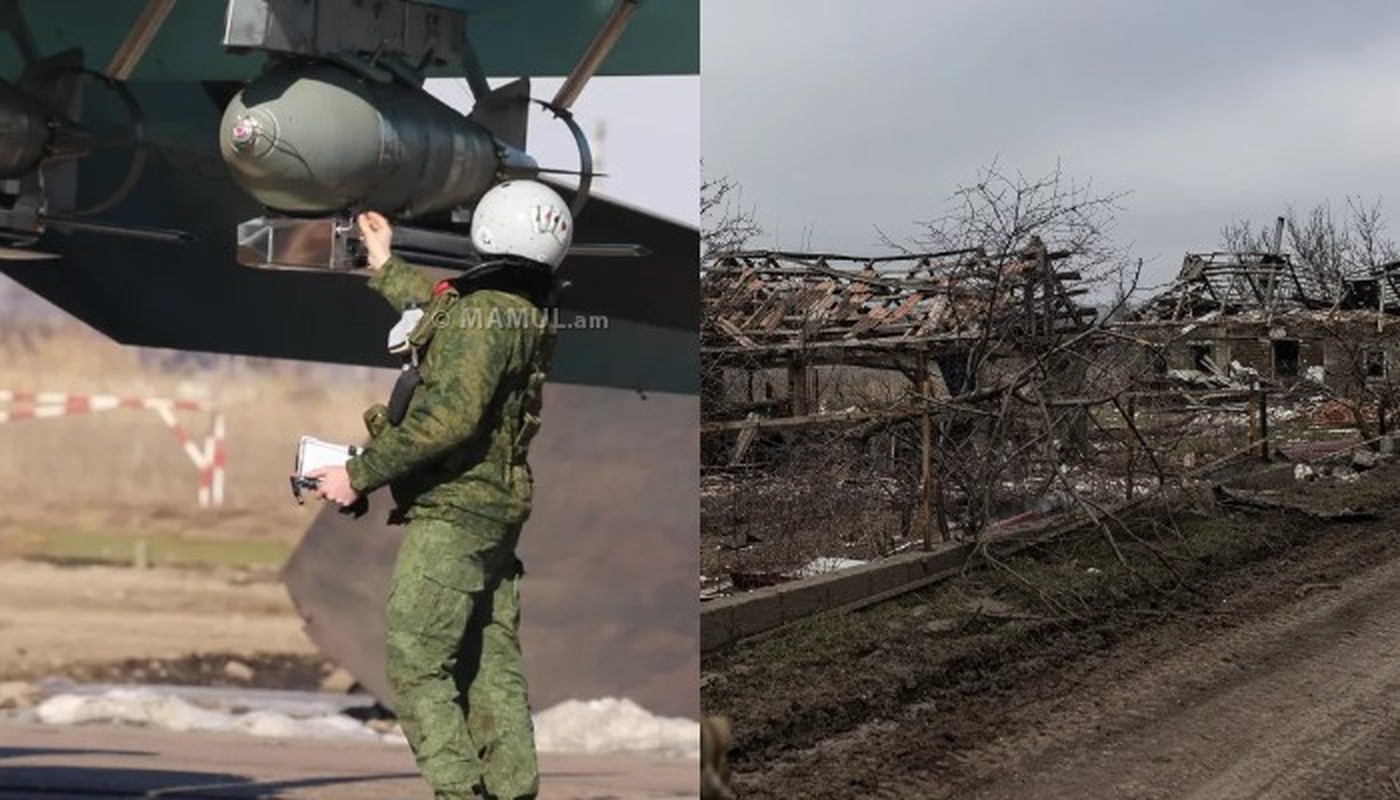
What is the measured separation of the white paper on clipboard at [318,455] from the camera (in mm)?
3500

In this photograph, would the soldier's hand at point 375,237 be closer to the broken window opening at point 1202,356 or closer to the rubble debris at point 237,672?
the rubble debris at point 237,672

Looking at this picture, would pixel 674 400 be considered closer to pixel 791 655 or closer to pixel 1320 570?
pixel 791 655

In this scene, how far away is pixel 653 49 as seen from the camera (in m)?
3.68

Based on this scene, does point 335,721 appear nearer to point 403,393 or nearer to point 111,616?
point 111,616

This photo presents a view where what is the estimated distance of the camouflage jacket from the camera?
11.2 ft

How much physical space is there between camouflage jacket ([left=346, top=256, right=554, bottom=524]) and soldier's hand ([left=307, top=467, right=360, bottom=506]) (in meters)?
0.03

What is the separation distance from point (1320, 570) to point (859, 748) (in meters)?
6.44

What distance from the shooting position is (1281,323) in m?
23.8

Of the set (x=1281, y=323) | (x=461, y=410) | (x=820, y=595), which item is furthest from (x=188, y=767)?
(x=1281, y=323)

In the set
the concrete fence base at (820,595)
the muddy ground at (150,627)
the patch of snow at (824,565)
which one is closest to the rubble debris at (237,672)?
the muddy ground at (150,627)

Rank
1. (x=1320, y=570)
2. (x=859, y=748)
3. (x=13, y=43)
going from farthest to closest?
(x=1320, y=570) < (x=859, y=748) < (x=13, y=43)

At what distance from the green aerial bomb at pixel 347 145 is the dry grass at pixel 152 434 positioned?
0.43m

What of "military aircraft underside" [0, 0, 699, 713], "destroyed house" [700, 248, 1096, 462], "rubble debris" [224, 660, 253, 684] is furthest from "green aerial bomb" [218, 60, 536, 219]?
"destroyed house" [700, 248, 1096, 462]

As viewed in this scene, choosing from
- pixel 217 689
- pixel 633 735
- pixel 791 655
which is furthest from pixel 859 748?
pixel 217 689
